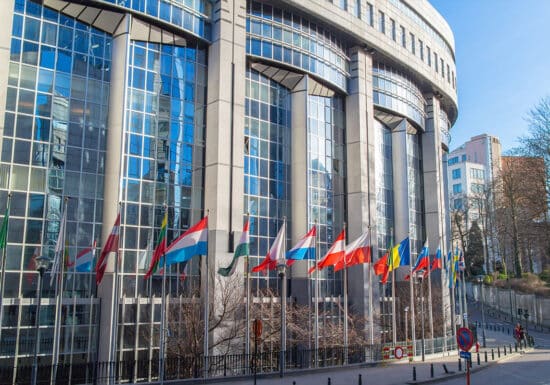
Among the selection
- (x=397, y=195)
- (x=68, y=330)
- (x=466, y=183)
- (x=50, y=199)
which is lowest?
(x=68, y=330)

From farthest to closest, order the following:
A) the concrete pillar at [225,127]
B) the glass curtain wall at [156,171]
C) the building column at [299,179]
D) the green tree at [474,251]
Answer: the green tree at [474,251]
the building column at [299,179]
the concrete pillar at [225,127]
the glass curtain wall at [156,171]

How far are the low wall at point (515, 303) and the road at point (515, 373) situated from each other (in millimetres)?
24057

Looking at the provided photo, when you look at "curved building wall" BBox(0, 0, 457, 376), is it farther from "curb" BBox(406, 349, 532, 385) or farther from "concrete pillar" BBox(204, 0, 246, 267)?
"curb" BBox(406, 349, 532, 385)

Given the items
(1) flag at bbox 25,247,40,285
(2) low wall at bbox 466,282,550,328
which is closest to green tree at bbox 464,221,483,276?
(2) low wall at bbox 466,282,550,328

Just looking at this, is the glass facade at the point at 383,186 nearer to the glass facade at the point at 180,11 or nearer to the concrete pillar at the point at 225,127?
the concrete pillar at the point at 225,127

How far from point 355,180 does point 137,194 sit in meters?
20.3

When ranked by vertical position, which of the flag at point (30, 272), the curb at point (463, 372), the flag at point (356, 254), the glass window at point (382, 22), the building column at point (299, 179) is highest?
the glass window at point (382, 22)

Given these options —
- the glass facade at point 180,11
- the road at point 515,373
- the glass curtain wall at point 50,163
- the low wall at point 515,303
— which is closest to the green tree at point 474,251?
the low wall at point 515,303

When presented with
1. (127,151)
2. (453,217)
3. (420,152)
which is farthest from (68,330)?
(453,217)

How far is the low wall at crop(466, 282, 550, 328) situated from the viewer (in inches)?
2613

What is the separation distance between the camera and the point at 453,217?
96.4 metres

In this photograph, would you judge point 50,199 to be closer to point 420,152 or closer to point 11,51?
point 11,51

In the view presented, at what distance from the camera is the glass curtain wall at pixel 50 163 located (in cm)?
2903

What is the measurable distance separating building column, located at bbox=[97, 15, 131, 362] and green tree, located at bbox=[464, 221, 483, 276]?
7971 cm
